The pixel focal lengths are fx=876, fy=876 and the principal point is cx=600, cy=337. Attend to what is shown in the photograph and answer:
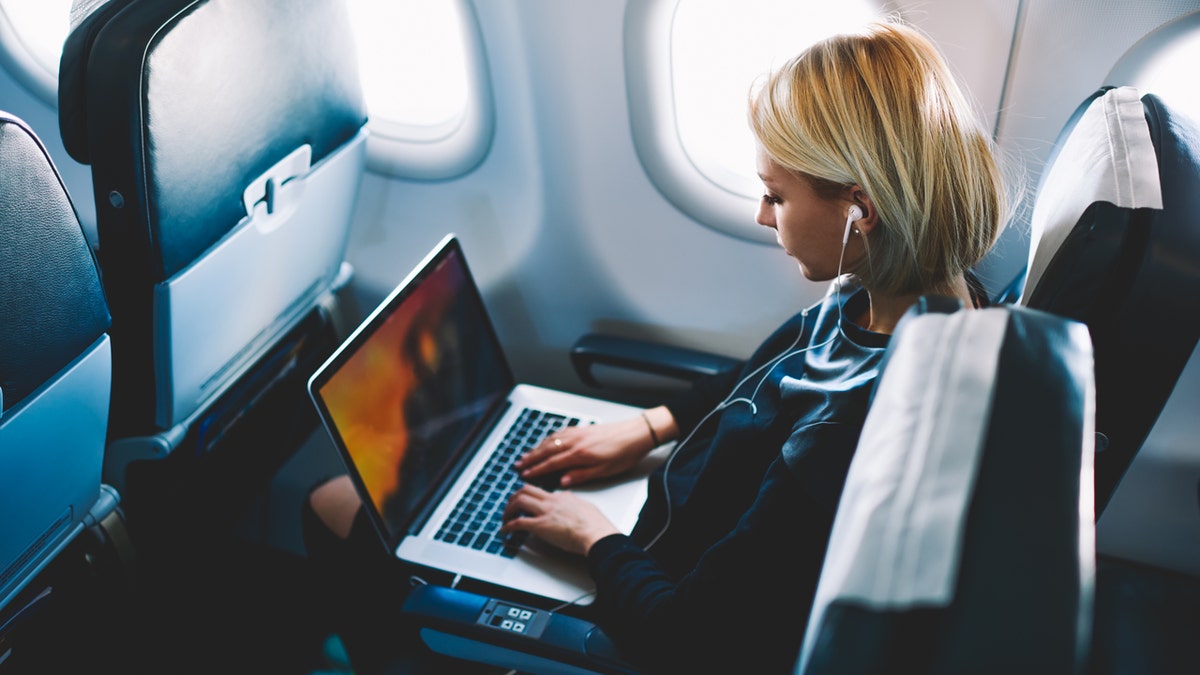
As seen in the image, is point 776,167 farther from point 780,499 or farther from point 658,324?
point 658,324

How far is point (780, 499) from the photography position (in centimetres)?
108

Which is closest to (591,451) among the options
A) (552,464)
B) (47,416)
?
(552,464)

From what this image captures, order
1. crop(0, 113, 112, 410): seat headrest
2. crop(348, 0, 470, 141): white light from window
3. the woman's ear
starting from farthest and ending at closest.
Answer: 1. crop(348, 0, 470, 141): white light from window
2. the woman's ear
3. crop(0, 113, 112, 410): seat headrest

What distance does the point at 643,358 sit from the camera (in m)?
1.86

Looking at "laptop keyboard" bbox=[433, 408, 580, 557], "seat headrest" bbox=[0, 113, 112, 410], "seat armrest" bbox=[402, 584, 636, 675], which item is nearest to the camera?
"seat headrest" bbox=[0, 113, 112, 410]

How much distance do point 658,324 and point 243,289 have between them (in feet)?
2.99

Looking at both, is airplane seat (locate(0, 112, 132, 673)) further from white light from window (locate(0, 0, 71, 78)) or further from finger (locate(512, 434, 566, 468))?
white light from window (locate(0, 0, 71, 78))

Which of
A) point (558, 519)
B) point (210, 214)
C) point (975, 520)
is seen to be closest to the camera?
point (975, 520)

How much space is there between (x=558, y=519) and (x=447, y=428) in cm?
36

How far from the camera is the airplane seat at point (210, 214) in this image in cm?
113

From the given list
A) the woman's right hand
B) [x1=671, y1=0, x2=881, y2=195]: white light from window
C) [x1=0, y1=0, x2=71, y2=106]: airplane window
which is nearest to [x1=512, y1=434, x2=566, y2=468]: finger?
the woman's right hand

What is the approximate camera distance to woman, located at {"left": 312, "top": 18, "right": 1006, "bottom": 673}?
3.52 feet

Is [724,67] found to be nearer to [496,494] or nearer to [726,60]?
[726,60]

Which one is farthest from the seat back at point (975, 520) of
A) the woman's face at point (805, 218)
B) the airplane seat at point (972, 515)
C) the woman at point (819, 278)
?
the woman's face at point (805, 218)
